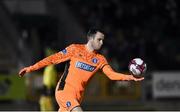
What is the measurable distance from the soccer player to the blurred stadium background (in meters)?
12.3

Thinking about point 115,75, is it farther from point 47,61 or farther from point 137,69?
point 47,61

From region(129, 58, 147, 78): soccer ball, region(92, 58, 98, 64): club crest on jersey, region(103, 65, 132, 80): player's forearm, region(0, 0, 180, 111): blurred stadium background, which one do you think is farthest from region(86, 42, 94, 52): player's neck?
region(0, 0, 180, 111): blurred stadium background

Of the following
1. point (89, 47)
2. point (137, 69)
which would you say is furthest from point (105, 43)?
point (137, 69)

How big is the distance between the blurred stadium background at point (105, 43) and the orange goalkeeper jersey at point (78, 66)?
1225 centimetres

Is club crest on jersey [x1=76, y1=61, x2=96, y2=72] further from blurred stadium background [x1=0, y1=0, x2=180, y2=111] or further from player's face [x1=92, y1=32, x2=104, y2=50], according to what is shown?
blurred stadium background [x1=0, y1=0, x2=180, y2=111]

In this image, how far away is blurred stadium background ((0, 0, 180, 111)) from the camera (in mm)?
24484

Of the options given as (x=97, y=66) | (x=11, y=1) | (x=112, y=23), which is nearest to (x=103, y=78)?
(x=112, y=23)

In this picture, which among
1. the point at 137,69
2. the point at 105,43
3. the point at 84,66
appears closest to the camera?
the point at 137,69

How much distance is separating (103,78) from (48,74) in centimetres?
987

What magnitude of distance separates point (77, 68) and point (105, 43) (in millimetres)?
19223

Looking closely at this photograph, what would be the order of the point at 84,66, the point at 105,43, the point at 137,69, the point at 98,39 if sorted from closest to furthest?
the point at 137,69 < the point at 98,39 < the point at 84,66 < the point at 105,43

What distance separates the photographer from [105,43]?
27.8 m

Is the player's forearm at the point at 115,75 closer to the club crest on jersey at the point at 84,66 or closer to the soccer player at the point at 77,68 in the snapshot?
the soccer player at the point at 77,68

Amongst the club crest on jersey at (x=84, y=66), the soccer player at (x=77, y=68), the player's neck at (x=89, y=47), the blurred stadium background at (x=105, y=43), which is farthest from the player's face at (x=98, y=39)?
the blurred stadium background at (x=105, y=43)
